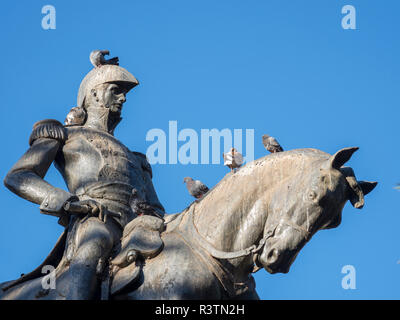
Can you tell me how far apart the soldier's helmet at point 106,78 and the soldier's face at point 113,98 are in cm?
9

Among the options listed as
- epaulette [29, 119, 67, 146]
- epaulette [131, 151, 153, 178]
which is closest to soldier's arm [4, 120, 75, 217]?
epaulette [29, 119, 67, 146]

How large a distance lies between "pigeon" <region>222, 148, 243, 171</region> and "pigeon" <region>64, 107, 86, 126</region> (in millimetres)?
2790

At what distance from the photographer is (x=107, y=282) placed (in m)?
11.5

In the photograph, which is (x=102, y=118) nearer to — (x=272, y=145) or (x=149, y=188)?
(x=149, y=188)

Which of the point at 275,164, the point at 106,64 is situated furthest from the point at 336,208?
the point at 106,64

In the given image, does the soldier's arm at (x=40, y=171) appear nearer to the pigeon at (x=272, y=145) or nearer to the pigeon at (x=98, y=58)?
the pigeon at (x=98, y=58)

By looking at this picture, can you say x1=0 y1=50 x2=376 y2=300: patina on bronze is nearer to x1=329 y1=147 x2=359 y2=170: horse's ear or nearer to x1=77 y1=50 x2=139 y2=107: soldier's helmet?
→ x1=329 y1=147 x2=359 y2=170: horse's ear

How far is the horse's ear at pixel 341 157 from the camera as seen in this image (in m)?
11.0

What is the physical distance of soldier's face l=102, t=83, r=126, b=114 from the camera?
14617mm

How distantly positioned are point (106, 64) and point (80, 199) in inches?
112

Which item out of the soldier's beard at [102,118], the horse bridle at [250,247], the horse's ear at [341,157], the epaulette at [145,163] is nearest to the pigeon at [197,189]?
the epaulette at [145,163]

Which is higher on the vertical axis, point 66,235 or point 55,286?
point 66,235
